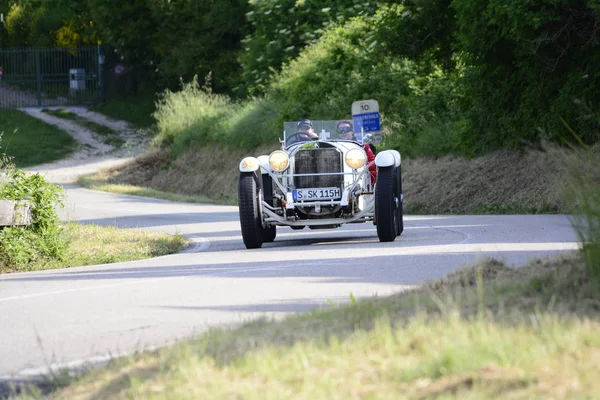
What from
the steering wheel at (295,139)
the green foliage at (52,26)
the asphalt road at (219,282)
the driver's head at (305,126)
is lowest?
the asphalt road at (219,282)

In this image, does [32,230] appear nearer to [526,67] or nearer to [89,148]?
[526,67]

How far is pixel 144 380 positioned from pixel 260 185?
37.6ft

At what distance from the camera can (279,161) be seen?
17578mm

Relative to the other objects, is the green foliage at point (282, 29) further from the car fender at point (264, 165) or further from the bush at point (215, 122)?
the car fender at point (264, 165)

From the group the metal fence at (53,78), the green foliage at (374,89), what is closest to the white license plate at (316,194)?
the green foliage at (374,89)

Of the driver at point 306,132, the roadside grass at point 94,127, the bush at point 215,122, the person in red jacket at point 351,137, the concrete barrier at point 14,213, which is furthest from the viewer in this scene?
the roadside grass at point 94,127

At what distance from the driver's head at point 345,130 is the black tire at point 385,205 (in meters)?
1.94

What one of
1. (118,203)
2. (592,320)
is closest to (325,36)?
(118,203)

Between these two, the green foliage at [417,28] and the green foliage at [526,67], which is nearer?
the green foliage at [526,67]

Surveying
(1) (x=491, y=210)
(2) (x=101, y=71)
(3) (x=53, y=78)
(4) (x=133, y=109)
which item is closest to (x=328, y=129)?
(1) (x=491, y=210)

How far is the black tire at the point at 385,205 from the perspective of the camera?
16562 mm

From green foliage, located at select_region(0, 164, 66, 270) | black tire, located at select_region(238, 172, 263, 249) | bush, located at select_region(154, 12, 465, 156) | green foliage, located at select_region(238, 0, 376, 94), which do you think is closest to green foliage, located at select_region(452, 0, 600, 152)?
bush, located at select_region(154, 12, 465, 156)

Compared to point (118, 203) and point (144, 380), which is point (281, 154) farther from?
point (118, 203)

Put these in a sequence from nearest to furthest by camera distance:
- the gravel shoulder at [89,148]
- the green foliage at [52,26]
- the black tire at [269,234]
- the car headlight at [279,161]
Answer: the car headlight at [279,161] → the black tire at [269,234] → the gravel shoulder at [89,148] → the green foliage at [52,26]
